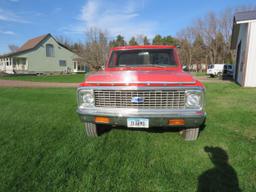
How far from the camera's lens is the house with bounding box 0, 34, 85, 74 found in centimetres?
2841

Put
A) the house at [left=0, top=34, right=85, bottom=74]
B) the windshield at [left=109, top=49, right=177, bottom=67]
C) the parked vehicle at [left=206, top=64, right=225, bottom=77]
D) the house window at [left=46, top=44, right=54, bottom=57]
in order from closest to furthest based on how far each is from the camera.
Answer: the windshield at [left=109, top=49, right=177, bottom=67]
the parked vehicle at [left=206, top=64, right=225, bottom=77]
the house at [left=0, top=34, right=85, bottom=74]
the house window at [left=46, top=44, right=54, bottom=57]

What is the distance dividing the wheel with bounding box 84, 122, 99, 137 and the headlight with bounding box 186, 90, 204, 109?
72.4 inches

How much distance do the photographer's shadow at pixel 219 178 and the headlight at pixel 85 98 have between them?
6.67 feet

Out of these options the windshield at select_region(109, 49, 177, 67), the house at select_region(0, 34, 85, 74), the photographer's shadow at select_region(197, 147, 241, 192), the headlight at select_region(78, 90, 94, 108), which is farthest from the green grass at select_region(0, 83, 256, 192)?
the house at select_region(0, 34, 85, 74)

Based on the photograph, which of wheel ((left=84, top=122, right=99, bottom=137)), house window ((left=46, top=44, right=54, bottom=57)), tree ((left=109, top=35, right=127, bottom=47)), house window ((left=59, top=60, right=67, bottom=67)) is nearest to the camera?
wheel ((left=84, top=122, right=99, bottom=137))

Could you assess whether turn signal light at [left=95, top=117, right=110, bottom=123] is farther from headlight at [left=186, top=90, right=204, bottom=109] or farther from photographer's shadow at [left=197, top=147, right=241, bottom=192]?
photographer's shadow at [left=197, top=147, right=241, bottom=192]

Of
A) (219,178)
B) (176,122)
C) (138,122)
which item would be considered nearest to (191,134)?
(176,122)

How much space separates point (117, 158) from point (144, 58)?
8.19 feet

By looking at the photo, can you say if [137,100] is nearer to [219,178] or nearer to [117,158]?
[117,158]

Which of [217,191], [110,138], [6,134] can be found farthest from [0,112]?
[217,191]

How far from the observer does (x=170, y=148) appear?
10.3 feet

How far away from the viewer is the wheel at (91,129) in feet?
11.2

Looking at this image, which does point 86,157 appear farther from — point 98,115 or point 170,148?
point 170,148

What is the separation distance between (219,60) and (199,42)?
23.0 feet
